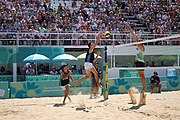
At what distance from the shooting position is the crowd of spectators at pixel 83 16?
20844 millimetres

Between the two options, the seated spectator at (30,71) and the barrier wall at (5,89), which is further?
the seated spectator at (30,71)

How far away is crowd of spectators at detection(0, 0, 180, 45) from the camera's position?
2084 centimetres

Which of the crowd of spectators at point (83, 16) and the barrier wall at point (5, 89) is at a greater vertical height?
the crowd of spectators at point (83, 16)

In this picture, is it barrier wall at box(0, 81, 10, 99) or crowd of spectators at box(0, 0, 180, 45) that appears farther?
crowd of spectators at box(0, 0, 180, 45)

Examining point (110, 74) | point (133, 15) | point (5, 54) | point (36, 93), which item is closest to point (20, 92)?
point (36, 93)

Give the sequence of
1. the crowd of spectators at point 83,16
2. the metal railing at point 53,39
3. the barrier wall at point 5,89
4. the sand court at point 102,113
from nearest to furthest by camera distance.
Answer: the sand court at point 102,113 → the barrier wall at point 5,89 → the metal railing at point 53,39 → the crowd of spectators at point 83,16

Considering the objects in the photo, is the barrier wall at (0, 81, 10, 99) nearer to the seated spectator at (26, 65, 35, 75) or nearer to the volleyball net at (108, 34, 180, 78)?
the seated spectator at (26, 65, 35, 75)

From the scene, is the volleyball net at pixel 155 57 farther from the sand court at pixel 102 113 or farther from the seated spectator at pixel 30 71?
the sand court at pixel 102 113

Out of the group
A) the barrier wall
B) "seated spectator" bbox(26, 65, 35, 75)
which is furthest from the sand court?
"seated spectator" bbox(26, 65, 35, 75)

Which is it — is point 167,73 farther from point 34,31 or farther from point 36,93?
point 36,93

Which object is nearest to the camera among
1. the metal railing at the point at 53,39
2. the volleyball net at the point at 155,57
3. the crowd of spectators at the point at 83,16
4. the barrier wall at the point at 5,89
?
the barrier wall at the point at 5,89

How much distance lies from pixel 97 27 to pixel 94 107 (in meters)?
14.4

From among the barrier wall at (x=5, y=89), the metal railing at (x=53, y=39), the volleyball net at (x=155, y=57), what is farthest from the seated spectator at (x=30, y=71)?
the volleyball net at (x=155, y=57)

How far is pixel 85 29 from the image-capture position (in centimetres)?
2261
